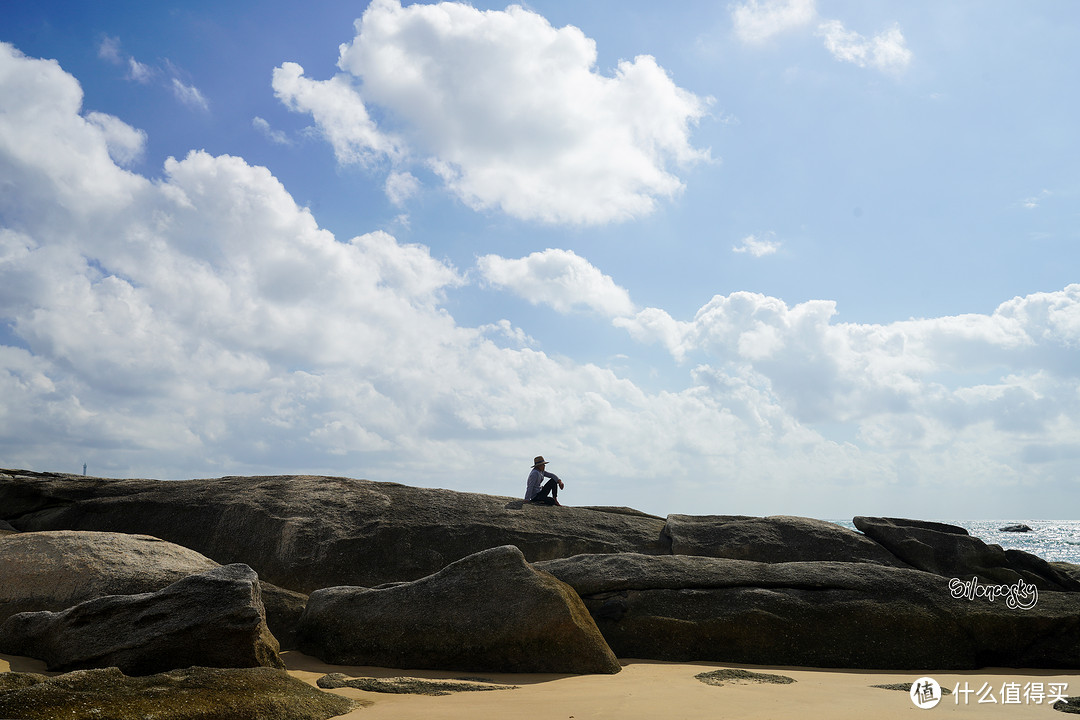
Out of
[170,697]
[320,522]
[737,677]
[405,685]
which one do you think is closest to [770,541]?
[737,677]

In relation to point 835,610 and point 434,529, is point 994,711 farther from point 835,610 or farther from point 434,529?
point 434,529

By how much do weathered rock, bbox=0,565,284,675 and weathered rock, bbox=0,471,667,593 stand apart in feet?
15.6

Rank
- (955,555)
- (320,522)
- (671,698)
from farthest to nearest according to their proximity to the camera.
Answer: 1. (955,555)
2. (320,522)
3. (671,698)

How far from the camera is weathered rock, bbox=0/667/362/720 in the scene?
4613 mm

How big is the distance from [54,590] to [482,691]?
5.23 meters

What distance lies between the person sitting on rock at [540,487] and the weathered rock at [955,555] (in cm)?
570

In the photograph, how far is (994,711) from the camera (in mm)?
5945

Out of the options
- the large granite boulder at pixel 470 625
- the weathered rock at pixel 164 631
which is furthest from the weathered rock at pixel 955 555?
the weathered rock at pixel 164 631

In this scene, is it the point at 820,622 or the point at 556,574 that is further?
the point at 556,574

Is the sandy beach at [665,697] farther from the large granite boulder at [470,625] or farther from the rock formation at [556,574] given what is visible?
the rock formation at [556,574]

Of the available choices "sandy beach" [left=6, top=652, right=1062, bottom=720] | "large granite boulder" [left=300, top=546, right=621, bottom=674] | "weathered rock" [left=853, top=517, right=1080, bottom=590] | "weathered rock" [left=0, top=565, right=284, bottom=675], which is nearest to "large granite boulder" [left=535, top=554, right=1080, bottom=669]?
"sandy beach" [left=6, top=652, right=1062, bottom=720]

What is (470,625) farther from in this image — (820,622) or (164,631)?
(820,622)

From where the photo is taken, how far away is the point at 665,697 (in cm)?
617

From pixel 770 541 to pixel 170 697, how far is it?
1032cm
